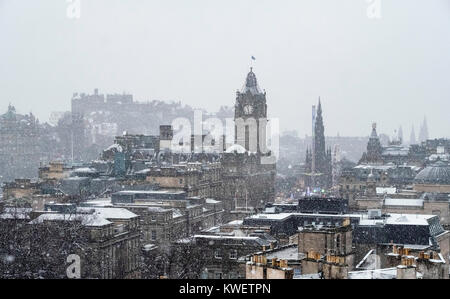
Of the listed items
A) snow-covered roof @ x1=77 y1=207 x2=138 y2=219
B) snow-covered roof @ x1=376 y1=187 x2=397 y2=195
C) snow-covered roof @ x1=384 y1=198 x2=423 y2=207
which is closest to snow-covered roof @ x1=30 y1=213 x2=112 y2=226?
snow-covered roof @ x1=77 y1=207 x2=138 y2=219

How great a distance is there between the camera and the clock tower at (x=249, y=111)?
2643 inches

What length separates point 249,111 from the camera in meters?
67.3

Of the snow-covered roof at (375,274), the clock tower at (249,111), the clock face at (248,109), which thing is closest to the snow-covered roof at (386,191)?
the clock tower at (249,111)

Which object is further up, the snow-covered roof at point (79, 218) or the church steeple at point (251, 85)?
the church steeple at point (251, 85)

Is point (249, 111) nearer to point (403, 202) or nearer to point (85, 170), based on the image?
point (85, 170)

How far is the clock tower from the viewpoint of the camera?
6712cm

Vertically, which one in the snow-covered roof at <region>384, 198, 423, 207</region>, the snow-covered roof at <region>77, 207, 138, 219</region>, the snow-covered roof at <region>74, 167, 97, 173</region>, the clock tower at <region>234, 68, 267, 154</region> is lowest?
the snow-covered roof at <region>384, 198, 423, 207</region>

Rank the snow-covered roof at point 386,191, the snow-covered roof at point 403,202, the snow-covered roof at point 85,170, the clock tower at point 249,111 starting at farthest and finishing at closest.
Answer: the clock tower at point 249,111
the snow-covered roof at point 386,191
the snow-covered roof at point 85,170
the snow-covered roof at point 403,202

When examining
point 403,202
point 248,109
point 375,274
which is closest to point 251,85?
point 248,109

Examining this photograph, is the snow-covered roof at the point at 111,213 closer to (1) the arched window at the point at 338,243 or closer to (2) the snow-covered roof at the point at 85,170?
(1) the arched window at the point at 338,243

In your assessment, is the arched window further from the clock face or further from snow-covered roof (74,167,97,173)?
the clock face
